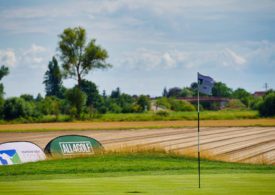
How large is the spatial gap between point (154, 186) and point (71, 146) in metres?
12.9

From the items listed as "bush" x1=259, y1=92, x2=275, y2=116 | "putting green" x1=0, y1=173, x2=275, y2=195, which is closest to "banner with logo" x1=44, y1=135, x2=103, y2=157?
"putting green" x1=0, y1=173, x2=275, y2=195

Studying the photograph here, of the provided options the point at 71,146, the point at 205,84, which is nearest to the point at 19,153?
the point at 71,146

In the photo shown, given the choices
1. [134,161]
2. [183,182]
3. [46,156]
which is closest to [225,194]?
[183,182]

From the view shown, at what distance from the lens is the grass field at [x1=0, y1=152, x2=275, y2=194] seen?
14070mm

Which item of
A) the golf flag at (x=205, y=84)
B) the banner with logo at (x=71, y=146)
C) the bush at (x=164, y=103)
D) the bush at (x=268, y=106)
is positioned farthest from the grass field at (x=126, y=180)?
the bush at (x=164, y=103)

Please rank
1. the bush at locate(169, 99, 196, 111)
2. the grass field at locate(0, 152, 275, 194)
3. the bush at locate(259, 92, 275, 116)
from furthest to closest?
the bush at locate(169, 99, 196, 111) → the bush at locate(259, 92, 275, 116) → the grass field at locate(0, 152, 275, 194)

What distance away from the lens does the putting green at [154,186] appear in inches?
542

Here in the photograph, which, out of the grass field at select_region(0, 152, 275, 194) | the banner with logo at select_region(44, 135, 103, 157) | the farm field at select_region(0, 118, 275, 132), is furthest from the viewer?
the farm field at select_region(0, 118, 275, 132)

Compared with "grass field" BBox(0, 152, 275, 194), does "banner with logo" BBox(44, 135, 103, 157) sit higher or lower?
higher

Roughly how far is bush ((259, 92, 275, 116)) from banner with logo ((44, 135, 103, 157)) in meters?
69.1

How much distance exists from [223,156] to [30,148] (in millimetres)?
11090

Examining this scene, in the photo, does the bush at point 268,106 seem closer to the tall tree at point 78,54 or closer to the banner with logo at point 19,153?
the tall tree at point 78,54

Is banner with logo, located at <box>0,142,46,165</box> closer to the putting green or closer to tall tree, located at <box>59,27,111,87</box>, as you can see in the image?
the putting green

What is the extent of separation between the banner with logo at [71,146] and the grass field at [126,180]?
1.30m
